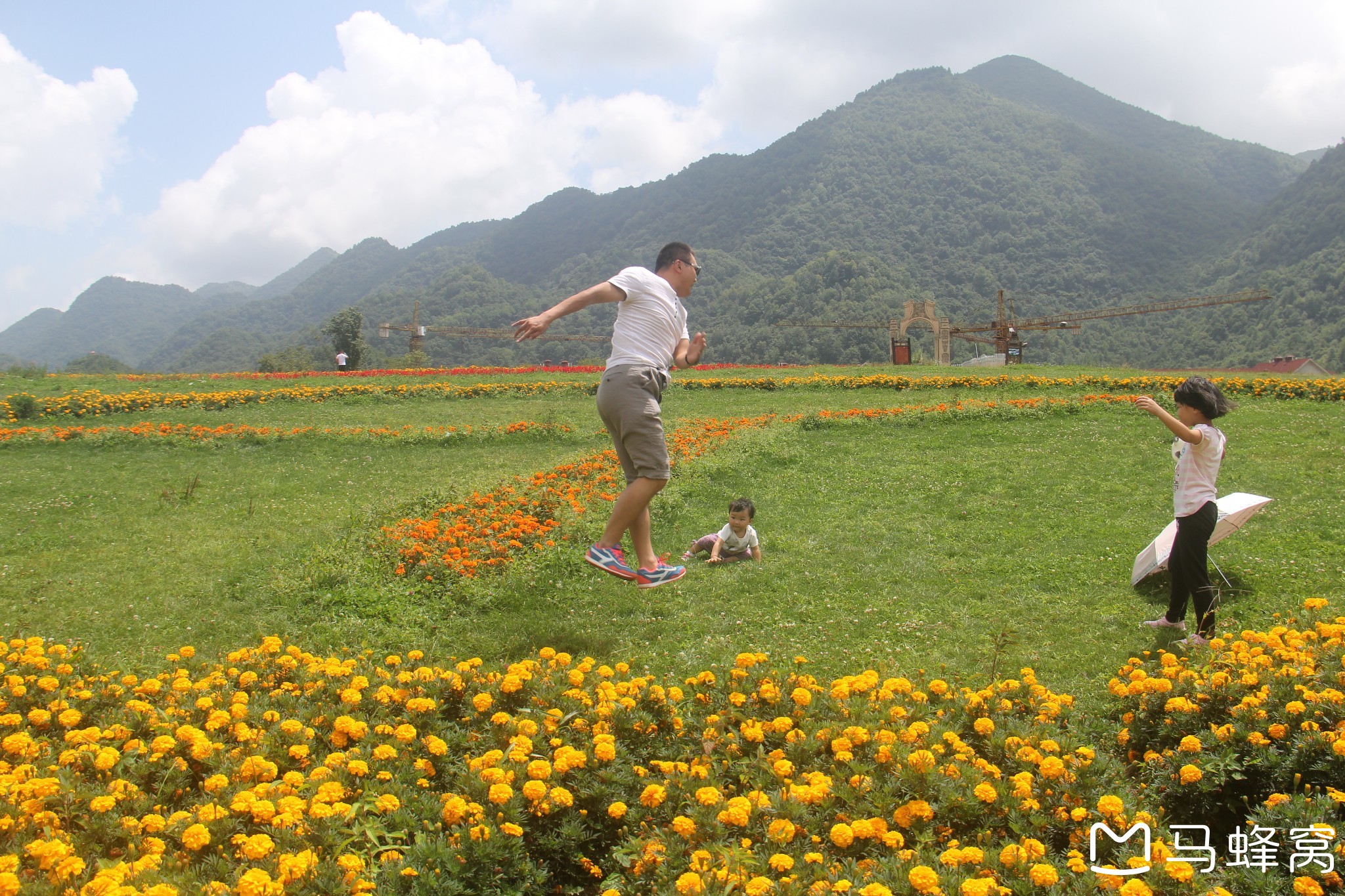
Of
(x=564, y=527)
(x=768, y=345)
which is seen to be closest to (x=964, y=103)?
(x=768, y=345)

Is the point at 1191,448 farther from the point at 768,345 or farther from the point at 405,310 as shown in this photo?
the point at 405,310

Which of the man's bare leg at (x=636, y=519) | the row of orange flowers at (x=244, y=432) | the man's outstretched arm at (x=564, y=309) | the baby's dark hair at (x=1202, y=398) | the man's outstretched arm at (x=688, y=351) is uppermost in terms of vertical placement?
the man's outstretched arm at (x=564, y=309)

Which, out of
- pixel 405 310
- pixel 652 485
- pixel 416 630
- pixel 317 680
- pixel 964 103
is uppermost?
pixel 964 103

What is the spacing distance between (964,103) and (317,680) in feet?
436

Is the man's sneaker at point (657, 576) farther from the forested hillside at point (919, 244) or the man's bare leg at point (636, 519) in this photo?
the forested hillside at point (919, 244)

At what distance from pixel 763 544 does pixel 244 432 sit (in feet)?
32.5

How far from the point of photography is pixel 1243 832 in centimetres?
264

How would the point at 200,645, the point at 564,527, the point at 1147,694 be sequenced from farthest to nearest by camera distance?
1. the point at 564,527
2. the point at 200,645
3. the point at 1147,694

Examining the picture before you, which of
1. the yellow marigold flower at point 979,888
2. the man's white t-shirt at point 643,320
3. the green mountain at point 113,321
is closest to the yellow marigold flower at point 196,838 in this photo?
the yellow marigold flower at point 979,888

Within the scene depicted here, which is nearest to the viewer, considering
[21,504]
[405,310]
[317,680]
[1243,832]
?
[1243,832]

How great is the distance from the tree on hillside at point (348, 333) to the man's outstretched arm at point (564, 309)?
1360 inches

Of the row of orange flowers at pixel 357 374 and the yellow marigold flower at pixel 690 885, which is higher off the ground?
the row of orange flowers at pixel 357 374

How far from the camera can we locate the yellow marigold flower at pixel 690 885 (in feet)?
6.93

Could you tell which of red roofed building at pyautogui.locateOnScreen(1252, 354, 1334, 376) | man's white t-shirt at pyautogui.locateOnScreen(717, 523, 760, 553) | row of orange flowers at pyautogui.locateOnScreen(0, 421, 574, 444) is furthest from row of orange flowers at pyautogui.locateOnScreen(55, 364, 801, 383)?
red roofed building at pyautogui.locateOnScreen(1252, 354, 1334, 376)
